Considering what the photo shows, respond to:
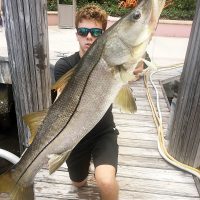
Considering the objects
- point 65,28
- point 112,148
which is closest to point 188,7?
point 65,28

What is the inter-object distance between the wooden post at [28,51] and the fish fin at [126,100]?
1.92 meters

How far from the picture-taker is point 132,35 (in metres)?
1.81

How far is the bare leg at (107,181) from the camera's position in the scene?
2.93 m

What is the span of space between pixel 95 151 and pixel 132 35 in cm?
164

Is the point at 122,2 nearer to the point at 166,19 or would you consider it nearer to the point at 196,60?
the point at 166,19

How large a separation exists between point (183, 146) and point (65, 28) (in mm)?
11297

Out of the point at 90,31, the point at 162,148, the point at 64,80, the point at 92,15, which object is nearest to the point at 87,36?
the point at 90,31

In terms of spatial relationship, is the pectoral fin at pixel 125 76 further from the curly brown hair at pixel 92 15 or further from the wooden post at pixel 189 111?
the wooden post at pixel 189 111

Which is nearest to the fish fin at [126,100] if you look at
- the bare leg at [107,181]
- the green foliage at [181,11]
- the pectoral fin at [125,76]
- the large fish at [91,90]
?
the large fish at [91,90]

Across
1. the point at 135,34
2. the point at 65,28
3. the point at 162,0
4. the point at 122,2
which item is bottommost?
the point at 65,28

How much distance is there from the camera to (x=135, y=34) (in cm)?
180

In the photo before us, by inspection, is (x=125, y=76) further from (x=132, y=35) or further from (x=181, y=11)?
(x=181, y=11)

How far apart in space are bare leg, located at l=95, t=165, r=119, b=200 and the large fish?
676mm

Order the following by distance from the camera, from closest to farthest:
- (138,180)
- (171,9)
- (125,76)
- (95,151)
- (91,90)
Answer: (125,76) < (91,90) < (95,151) < (138,180) < (171,9)
